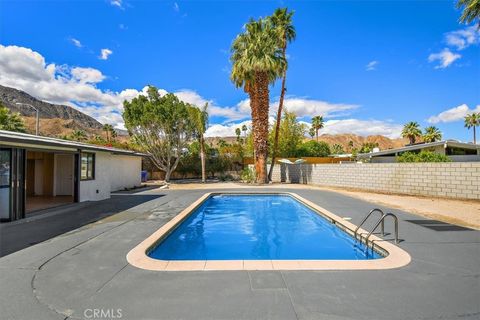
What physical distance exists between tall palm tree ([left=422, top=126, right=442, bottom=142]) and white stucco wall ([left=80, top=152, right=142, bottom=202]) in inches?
1823

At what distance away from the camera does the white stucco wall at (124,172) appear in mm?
16516

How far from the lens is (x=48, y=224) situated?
714cm

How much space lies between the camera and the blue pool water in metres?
5.80

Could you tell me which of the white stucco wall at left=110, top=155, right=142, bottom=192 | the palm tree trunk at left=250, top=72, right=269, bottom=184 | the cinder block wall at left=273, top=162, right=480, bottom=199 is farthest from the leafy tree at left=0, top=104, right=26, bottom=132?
the cinder block wall at left=273, top=162, right=480, bottom=199

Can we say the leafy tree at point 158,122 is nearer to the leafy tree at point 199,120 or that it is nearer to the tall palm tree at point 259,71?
the leafy tree at point 199,120

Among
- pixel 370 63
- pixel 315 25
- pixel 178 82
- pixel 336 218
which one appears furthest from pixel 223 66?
pixel 336 218

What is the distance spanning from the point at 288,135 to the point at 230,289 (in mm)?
29065

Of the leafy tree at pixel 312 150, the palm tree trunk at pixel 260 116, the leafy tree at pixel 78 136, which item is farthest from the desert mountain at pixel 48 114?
the palm tree trunk at pixel 260 116

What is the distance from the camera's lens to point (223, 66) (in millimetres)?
23812

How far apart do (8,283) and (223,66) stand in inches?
900

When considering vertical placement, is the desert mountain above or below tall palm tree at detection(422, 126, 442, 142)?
above

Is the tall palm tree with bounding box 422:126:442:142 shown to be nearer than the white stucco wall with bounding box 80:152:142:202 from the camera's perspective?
No

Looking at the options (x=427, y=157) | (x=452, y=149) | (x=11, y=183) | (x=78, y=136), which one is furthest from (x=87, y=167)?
(x=78, y=136)

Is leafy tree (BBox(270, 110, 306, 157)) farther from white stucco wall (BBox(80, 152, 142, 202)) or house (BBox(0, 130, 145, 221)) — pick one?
house (BBox(0, 130, 145, 221))
